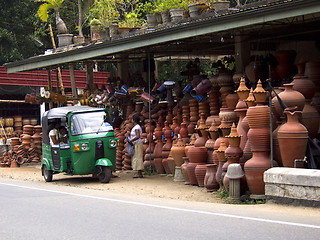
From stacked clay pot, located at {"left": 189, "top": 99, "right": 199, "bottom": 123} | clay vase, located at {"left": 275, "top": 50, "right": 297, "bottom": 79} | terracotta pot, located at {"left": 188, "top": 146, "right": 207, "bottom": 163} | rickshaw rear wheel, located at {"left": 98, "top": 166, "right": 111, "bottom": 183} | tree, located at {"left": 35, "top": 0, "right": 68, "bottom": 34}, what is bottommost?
rickshaw rear wheel, located at {"left": 98, "top": 166, "right": 111, "bottom": 183}

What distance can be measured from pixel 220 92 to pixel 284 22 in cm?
243

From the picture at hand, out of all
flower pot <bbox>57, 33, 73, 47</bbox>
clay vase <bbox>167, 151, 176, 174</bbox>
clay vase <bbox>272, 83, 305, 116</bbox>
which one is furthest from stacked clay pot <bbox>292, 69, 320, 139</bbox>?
flower pot <bbox>57, 33, 73, 47</bbox>

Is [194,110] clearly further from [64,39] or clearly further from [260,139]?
[64,39]

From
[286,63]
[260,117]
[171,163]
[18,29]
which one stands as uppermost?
[18,29]

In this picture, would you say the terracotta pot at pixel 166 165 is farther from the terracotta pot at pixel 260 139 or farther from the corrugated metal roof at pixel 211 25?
the terracotta pot at pixel 260 139

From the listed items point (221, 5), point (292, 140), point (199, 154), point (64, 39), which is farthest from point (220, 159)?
point (64, 39)

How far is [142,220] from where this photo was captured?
884cm

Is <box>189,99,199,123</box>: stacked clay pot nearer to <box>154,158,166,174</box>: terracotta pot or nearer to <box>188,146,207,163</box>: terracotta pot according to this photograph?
<box>154,158,166,174</box>: terracotta pot

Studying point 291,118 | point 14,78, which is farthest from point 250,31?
point 14,78

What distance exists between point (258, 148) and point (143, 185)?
4635 mm

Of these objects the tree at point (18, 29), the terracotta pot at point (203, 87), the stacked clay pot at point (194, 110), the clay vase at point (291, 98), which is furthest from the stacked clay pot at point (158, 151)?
the tree at point (18, 29)

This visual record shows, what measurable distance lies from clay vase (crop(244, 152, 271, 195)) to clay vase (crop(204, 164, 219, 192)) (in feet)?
5.37

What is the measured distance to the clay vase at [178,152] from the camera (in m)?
14.9

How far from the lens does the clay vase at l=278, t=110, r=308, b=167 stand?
34.8 ft
